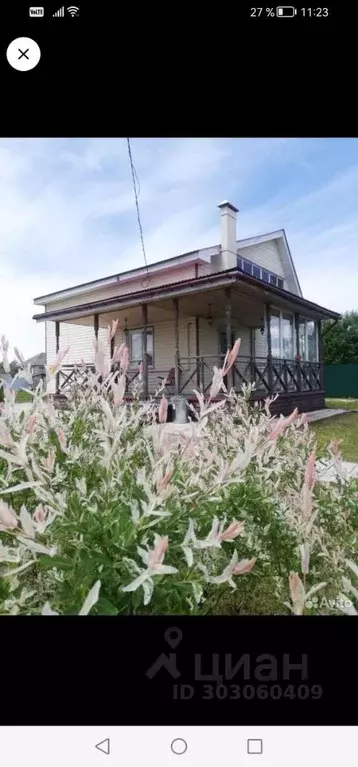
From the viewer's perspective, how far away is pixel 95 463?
2.97 feet

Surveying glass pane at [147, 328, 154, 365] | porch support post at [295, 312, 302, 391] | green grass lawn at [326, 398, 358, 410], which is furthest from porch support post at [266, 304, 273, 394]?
glass pane at [147, 328, 154, 365]

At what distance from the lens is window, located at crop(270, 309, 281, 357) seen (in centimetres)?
552

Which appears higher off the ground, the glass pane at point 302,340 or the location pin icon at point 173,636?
the glass pane at point 302,340

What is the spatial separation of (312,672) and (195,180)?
1156 mm

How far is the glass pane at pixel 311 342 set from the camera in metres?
5.11

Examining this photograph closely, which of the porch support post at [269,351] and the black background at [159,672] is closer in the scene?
the black background at [159,672]

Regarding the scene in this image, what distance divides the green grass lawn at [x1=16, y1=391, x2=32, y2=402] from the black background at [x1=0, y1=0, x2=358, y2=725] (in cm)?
48

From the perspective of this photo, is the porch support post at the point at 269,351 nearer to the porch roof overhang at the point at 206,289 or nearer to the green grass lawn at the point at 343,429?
the porch roof overhang at the point at 206,289

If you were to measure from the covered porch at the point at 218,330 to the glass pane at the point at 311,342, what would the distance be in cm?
2

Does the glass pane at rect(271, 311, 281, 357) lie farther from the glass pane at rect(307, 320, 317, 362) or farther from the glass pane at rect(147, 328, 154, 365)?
the glass pane at rect(147, 328, 154, 365)
